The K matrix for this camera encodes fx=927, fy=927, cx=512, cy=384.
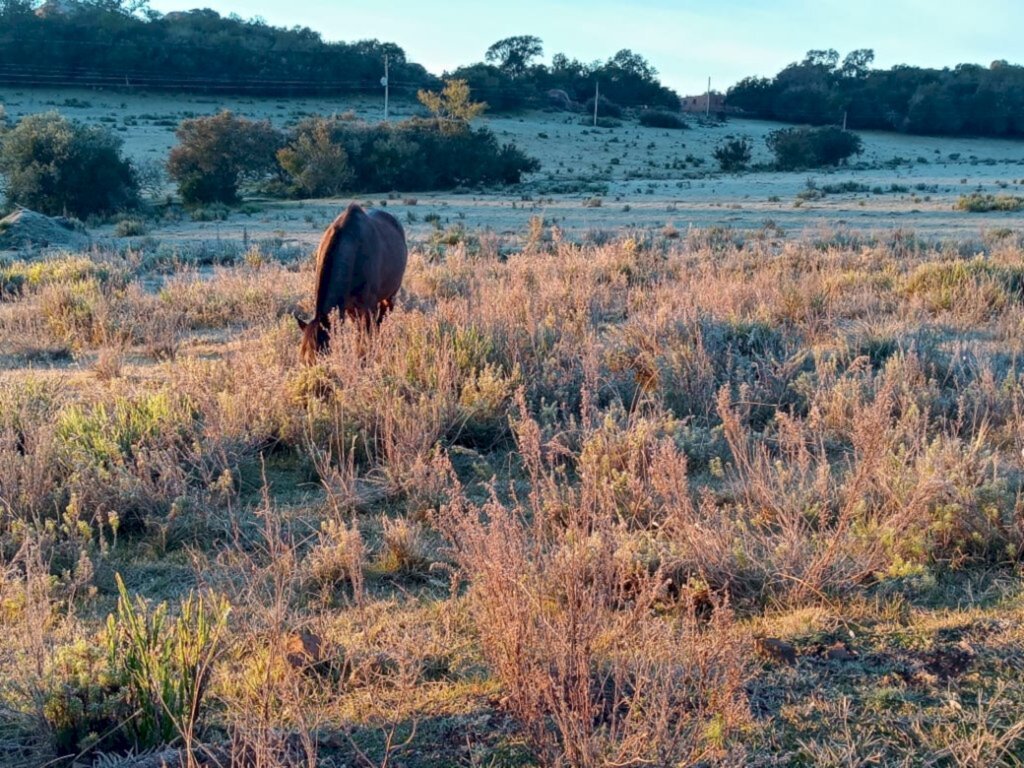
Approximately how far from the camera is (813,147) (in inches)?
1831

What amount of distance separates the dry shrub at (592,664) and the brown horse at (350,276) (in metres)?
4.11

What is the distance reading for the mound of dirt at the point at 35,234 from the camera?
17141 millimetres

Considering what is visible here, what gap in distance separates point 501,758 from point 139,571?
2281 millimetres

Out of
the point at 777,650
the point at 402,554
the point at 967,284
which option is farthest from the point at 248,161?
the point at 777,650

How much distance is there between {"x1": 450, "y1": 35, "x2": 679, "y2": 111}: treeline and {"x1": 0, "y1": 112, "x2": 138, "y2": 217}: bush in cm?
3965

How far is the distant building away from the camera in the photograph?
71500 mm

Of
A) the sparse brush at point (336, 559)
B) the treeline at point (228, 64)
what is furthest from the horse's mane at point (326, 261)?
the treeline at point (228, 64)

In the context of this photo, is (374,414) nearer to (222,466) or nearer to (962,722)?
(222,466)

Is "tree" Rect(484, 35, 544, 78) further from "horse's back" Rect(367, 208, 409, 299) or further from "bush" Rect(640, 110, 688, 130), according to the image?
"horse's back" Rect(367, 208, 409, 299)

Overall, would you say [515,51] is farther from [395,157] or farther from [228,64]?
[395,157]

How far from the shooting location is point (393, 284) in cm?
878

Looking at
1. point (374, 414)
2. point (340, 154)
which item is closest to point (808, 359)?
point (374, 414)

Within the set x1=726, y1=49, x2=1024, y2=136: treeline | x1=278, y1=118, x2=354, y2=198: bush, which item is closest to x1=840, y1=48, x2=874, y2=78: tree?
x1=726, y1=49, x2=1024, y2=136: treeline

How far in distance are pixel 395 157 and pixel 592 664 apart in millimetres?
31102
